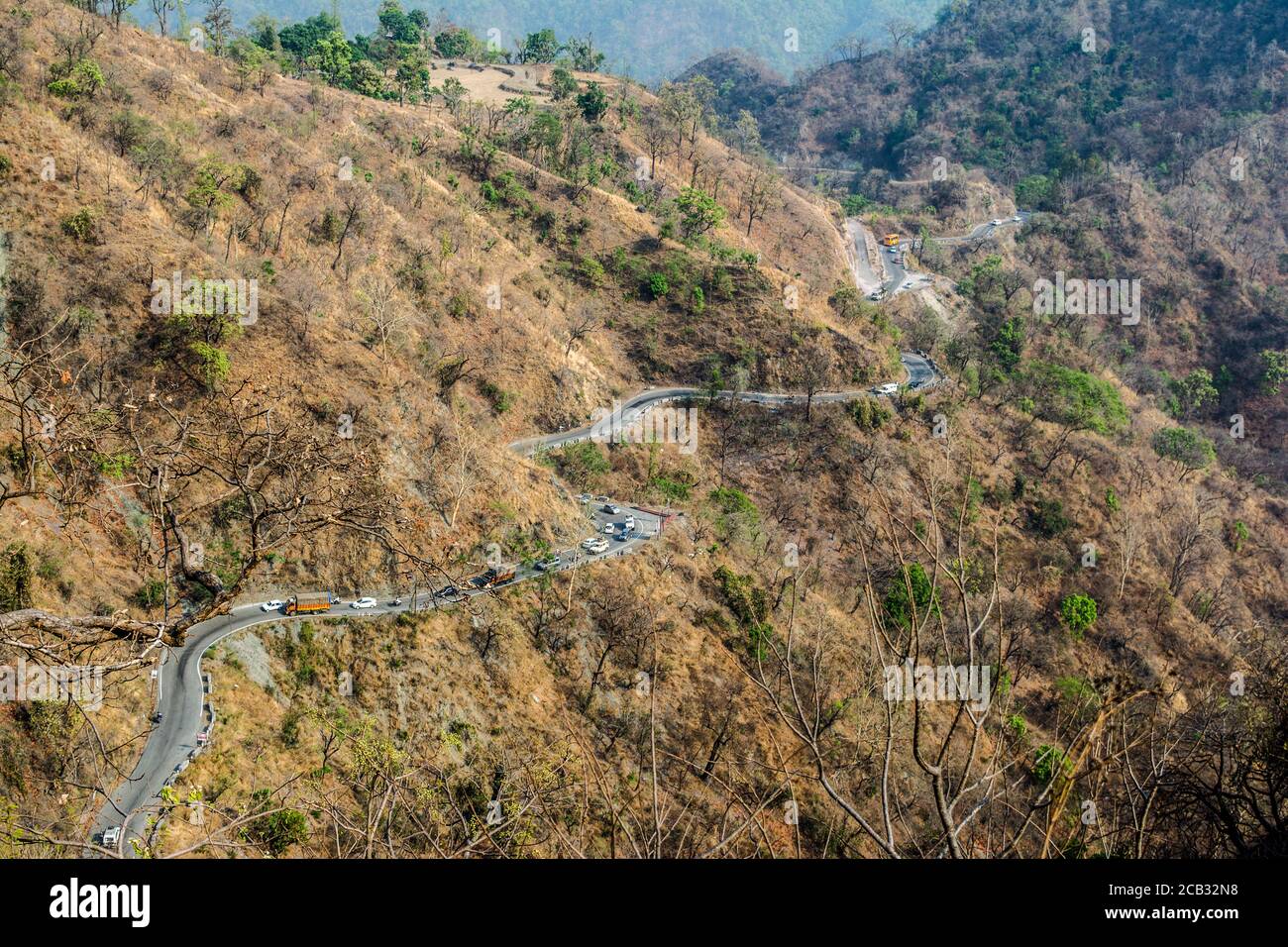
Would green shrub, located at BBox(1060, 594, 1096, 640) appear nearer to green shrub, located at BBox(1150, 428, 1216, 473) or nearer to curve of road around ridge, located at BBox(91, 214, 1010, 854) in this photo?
green shrub, located at BBox(1150, 428, 1216, 473)

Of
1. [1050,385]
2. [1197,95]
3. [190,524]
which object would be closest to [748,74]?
[1197,95]

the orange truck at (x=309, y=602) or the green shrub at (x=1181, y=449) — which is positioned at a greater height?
the green shrub at (x=1181, y=449)

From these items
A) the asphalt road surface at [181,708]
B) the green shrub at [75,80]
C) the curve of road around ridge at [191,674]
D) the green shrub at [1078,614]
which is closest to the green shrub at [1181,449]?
the green shrub at [1078,614]

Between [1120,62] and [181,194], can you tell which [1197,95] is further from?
[181,194]

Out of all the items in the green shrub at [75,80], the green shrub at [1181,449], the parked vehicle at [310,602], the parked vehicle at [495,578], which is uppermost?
the green shrub at [75,80]

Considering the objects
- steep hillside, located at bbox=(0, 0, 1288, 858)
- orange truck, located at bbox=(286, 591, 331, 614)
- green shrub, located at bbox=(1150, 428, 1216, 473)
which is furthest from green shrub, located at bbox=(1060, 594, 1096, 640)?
orange truck, located at bbox=(286, 591, 331, 614)

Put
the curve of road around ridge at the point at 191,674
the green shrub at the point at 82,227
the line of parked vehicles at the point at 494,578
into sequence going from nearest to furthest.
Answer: the curve of road around ridge at the point at 191,674 → the line of parked vehicles at the point at 494,578 → the green shrub at the point at 82,227

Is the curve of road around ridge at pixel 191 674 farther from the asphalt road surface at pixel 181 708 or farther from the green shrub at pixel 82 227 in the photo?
the green shrub at pixel 82 227
